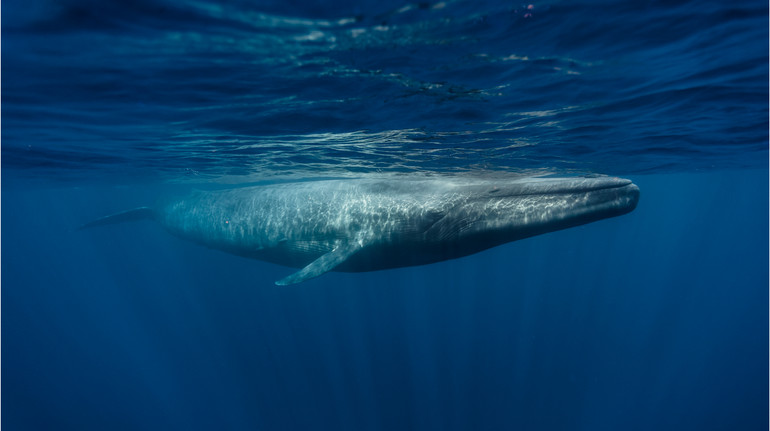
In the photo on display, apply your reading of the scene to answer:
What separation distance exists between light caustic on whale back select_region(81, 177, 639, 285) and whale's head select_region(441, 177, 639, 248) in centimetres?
2

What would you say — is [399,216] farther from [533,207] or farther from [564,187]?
[564,187]

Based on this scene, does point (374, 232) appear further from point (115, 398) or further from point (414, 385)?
point (115, 398)

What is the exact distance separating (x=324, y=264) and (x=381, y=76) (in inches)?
159

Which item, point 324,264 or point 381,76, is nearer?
point 381,76

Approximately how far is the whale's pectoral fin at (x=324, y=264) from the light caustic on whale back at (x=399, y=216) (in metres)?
0.02

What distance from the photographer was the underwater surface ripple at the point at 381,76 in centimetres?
530

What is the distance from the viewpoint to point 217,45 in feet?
19.9

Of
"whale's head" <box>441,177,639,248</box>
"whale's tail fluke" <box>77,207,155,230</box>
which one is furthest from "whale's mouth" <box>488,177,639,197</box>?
"whale's tail fluke" <box>77,207,155,230</box>

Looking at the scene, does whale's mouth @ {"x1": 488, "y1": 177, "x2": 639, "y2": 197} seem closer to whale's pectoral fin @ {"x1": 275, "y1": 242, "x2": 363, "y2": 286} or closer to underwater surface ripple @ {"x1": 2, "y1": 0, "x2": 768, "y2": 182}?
underwater surface ripple @ {"x1": 2, "y1": 0, "x2": 768, "y2": 182}

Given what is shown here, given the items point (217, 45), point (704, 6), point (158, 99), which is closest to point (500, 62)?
point (704, 6)

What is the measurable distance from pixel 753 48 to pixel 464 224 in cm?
588

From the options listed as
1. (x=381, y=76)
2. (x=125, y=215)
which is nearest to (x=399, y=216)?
(x=381, y=76)

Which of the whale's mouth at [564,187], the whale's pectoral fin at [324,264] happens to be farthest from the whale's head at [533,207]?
the whale's pectoral fin at [324,264]

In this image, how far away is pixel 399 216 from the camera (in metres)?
8.10
